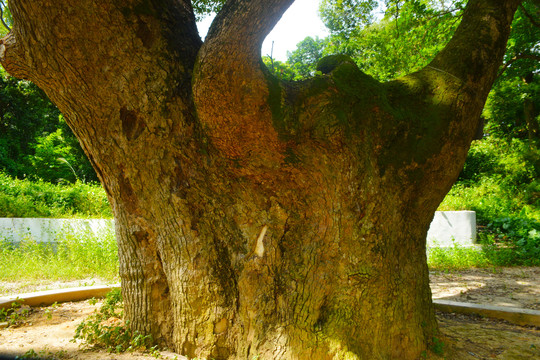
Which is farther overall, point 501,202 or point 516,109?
point 516,109

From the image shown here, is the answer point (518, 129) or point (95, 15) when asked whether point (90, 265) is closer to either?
point (95, 15)

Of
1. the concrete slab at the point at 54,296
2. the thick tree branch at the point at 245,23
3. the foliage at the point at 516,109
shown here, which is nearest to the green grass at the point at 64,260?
the concrete slab at the point at 54,296

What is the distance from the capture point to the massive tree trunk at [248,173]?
256 cm

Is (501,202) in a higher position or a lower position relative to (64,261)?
higher

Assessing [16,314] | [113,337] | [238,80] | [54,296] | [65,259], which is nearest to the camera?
[238,80]

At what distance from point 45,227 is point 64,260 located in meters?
1.77

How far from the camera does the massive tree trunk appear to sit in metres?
2.56

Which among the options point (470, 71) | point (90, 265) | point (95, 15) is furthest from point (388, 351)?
point (90, 265)

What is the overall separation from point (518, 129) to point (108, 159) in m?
17.1

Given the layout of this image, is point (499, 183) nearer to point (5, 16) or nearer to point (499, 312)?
point (499, 312)

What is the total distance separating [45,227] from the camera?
766 cm

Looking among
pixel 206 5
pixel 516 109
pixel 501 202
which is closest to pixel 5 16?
pixel 206 5

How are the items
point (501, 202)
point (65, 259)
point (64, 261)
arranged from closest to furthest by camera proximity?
point (64, 261), point (65, 259), point (501, 202)

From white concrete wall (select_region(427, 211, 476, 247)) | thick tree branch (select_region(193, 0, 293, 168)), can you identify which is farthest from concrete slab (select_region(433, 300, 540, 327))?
white concrete wall (select_region(427, 211, 476, 247))
